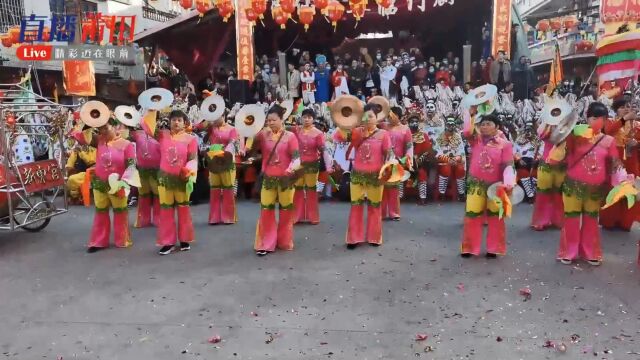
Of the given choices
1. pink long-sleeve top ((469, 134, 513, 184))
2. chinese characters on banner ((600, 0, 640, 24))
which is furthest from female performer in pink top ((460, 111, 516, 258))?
chinese characters on banner ((600, 0, 640, 24))

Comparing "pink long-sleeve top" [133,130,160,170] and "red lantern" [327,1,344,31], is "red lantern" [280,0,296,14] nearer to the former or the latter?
"red lantern" [327,1,344,31]

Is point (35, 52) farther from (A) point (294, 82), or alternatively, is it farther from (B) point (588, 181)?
(B) point (588, 181)

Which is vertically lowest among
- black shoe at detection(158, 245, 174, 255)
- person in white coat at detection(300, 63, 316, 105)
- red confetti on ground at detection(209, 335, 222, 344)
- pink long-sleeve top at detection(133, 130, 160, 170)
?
red confetti on ground at detection(209, 335, 222, 344)

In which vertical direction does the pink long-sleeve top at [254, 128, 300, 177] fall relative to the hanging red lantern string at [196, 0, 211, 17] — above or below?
below

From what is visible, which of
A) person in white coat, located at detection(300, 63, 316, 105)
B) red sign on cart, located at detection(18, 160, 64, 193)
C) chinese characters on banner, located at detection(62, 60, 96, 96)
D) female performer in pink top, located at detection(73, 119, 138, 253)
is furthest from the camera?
person in white coat, located at detection(300, 63, 316, 105)

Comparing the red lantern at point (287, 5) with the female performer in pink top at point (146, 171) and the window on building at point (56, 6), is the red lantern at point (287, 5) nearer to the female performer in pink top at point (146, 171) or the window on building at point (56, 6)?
the female performer in pink top at point (146, 171)

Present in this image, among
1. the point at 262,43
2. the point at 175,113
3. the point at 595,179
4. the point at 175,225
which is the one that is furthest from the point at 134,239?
the point at 262,43

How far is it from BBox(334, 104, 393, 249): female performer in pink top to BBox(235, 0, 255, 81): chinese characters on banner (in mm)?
7809

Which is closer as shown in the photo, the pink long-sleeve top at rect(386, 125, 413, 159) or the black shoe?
the black shoe

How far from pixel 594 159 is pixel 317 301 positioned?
273 cm

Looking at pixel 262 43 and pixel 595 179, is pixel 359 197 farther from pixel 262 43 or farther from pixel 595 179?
pixel 262 43

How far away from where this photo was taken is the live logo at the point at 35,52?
1030 centimetres

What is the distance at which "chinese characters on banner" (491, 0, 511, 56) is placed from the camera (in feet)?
38.6

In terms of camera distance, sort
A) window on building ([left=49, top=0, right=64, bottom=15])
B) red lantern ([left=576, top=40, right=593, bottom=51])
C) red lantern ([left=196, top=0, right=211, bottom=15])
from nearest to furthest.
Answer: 1. red lantern ([left=196, top=0, right=211, bottom=15])
2. window on building ([left=49, top=0, right=64, bottom=15])
3. red lantern ([left=576, top=40, right=593, bottom=51])
